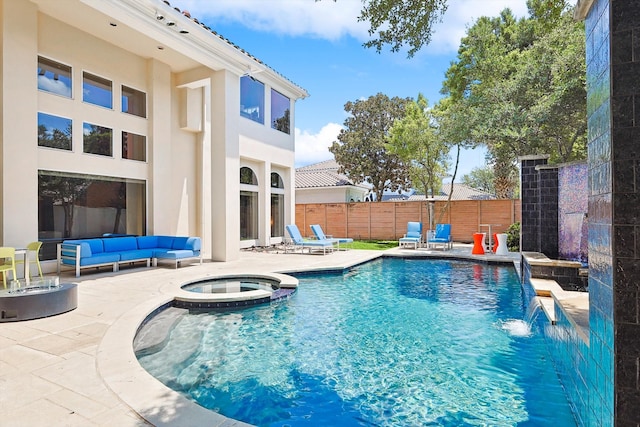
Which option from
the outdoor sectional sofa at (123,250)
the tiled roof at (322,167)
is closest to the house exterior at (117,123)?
the outdoor sectional sofa at (123,250)

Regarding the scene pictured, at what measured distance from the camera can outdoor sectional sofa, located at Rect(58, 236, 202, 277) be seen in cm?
903

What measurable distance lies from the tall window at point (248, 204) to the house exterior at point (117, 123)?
1027mm

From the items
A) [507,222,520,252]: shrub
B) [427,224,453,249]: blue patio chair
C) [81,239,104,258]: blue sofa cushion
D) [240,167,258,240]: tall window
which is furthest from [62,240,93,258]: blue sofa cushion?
[507,222,520,252]: shrub

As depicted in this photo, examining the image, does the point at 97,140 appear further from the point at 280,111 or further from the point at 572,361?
the point at 572,361

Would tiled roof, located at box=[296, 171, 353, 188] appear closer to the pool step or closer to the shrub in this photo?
the shrub

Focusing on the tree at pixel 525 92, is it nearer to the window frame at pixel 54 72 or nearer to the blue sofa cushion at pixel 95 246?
the blue sofa cushion at pixel 95 246

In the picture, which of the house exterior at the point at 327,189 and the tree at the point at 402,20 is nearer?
the tree at the point at 402,20

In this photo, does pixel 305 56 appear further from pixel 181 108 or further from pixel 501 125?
pixel 501 125

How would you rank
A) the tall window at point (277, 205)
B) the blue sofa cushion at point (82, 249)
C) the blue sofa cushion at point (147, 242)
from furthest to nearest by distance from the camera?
the tall window at point (277, 205), the blue sofa cushion at point (147, 242), the blue sofa cushion at point (82, 249)

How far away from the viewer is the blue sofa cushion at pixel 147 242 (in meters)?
10.9

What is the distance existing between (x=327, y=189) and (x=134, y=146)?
16.2 meters

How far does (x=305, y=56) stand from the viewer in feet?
52.1

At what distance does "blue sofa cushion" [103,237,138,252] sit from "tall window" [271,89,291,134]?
8508mm

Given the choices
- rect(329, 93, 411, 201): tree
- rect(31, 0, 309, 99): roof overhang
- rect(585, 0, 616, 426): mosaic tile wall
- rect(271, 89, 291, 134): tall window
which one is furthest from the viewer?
rect(329, 93, 411, 201): tree
